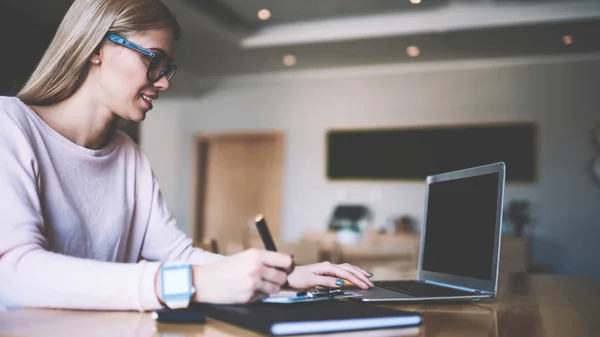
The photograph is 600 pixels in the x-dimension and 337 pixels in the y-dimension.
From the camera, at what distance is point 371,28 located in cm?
524

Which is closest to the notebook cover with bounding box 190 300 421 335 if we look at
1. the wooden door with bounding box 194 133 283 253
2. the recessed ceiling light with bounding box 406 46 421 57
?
the recessed ceiling light with bounding box 406 46 421 57

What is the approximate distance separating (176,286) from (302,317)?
7.8 inches

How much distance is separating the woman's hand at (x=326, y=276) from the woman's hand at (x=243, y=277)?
0.34 metres

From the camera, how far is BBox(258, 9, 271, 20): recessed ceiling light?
204 inches

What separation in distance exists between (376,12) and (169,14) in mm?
4164

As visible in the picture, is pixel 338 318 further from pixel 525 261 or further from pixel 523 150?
pixel 523 150

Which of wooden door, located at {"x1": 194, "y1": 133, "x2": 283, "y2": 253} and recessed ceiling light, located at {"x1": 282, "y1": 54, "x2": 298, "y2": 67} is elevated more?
recessed ceiling light, located at {"x1": 282, "y1": 54, "x2": 298, "y2": 67}

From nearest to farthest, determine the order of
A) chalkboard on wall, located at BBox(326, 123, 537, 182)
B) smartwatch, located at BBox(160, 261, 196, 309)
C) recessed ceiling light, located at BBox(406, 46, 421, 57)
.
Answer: smartwatch, located at BBox(160, 261, 196, 309) → recessed ceiling light, located at BBox(406, 46, 421, 57) → chalkboard on wall, located at BBox(326, 123, 537, 182)

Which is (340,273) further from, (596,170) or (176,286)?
(596,170)

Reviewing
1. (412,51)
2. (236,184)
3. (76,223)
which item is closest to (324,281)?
(76,223)

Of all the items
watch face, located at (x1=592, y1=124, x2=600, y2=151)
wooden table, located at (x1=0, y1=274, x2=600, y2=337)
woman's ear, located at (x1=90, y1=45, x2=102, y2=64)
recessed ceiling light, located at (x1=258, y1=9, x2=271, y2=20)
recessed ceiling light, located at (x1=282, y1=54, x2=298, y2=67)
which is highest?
recessed ceiling light, located at (x1=258, y1=9, x2=271, y2=20)

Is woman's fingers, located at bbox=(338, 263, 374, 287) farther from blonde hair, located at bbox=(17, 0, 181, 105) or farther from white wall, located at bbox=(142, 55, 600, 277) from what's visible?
white wall, located at bbox=(142, 55, 600, 277)

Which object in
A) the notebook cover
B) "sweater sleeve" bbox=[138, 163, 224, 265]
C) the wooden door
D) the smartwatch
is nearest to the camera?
the notebook cover

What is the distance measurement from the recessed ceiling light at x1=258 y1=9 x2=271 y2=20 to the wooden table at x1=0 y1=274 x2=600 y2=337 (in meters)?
4.34
